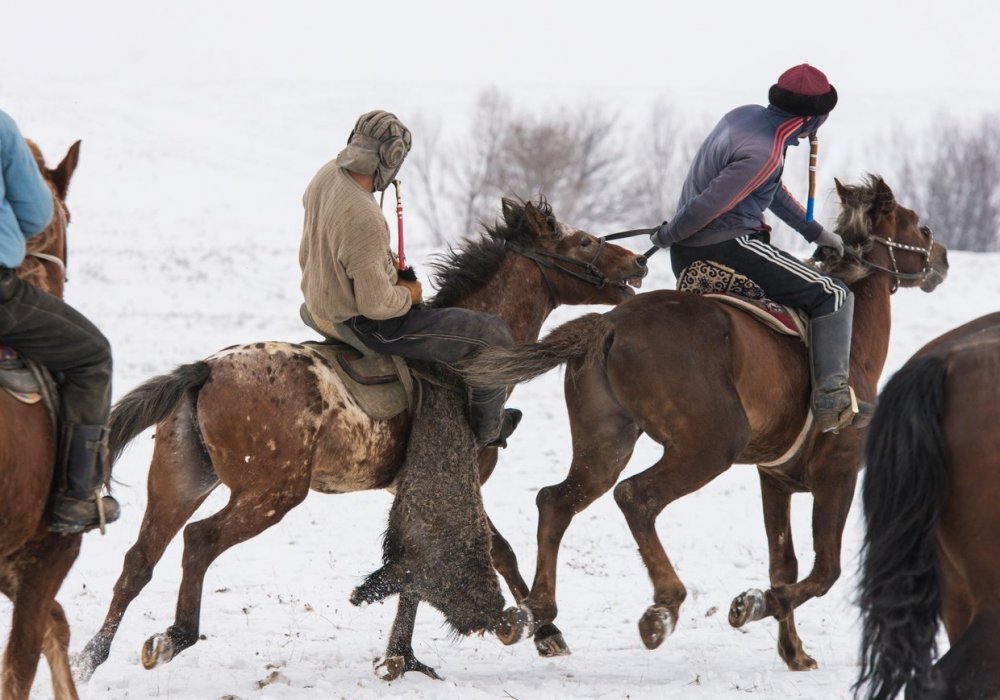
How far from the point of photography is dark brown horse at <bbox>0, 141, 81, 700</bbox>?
13.3 ft

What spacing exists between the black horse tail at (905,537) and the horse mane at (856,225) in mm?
3141

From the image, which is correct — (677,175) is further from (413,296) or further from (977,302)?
(413,296)

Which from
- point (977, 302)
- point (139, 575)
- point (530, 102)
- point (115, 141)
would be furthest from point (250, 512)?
point (530, 102)

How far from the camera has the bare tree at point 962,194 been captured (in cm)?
4244

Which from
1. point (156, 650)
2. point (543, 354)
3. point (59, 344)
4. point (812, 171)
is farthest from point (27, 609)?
point (812, 171)

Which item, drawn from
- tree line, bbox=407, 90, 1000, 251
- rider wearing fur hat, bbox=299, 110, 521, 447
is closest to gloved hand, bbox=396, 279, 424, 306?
rider wearing fur hat, bbox=299, 110, 521, 447

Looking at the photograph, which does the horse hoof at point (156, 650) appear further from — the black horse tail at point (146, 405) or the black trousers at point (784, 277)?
the black trousers at point (784, 277)

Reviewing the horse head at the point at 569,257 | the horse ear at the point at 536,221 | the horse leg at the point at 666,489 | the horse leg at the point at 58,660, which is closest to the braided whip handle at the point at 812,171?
the horse head at the point at 569,257

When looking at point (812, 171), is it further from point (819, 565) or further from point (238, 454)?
point (238, 454)

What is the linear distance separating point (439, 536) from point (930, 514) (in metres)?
2.86

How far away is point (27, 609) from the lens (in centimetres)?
439

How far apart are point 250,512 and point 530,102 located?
263 ft

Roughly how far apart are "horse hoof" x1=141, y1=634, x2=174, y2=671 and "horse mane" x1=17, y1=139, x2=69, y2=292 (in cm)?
170

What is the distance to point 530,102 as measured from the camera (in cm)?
8306
